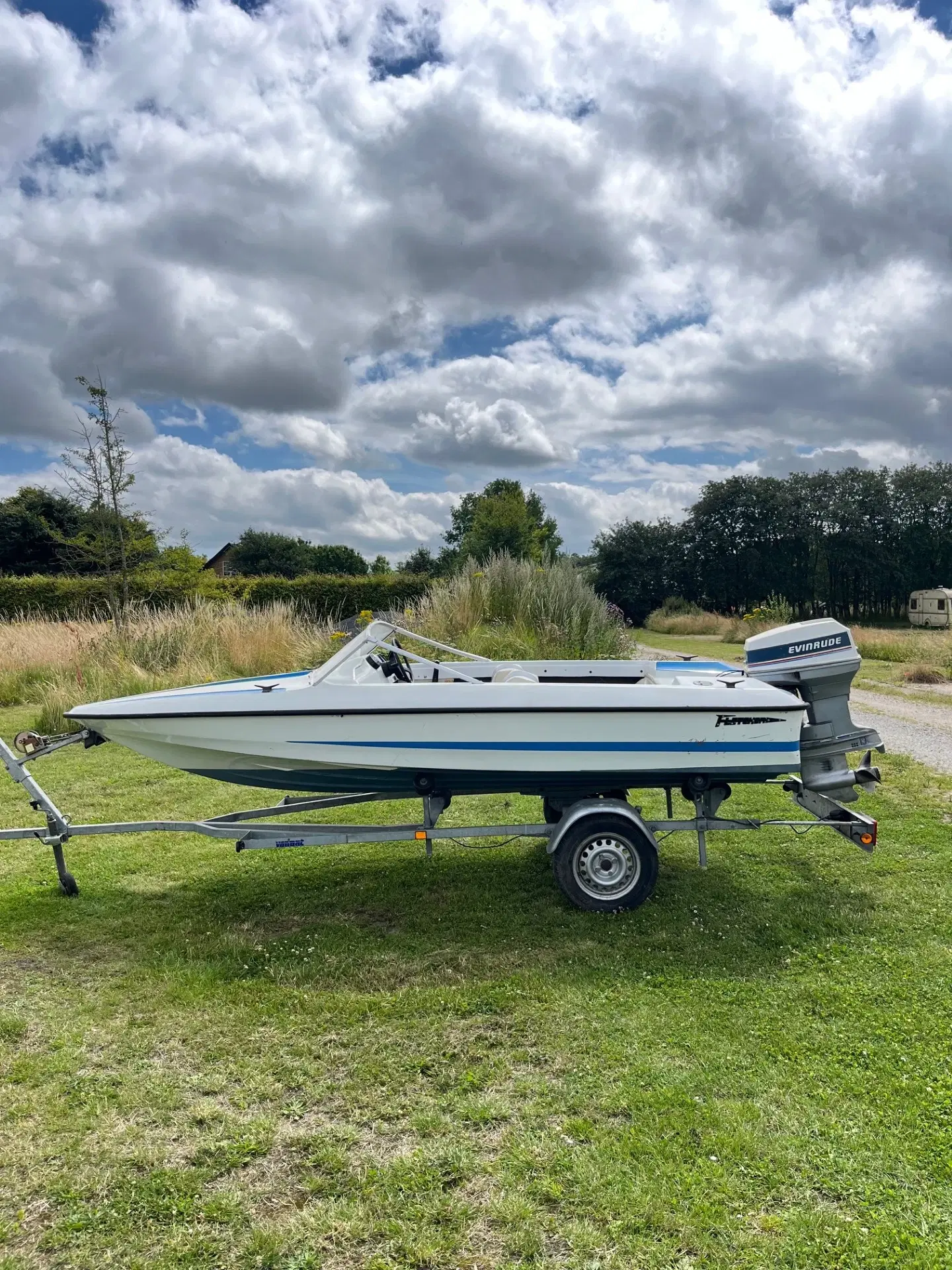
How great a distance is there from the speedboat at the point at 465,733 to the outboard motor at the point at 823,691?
38 centimetres

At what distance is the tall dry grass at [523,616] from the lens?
31.9 ft

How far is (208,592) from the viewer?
1631 centimetres

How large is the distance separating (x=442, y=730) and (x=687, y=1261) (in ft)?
7.21

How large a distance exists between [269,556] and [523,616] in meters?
43.7

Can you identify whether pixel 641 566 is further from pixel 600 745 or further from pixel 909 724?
pixel 600 745

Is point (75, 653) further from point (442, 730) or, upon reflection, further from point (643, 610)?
point (643, 610)

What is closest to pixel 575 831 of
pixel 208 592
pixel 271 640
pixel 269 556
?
pixel 271 640

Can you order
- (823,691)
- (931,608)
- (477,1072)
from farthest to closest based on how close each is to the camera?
1. (931,608)
2. (823,691)
3. (477,1072)

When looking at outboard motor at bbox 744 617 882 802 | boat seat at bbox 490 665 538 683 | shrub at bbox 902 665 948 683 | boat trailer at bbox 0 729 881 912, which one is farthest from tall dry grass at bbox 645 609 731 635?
boat trailer at bbox 0 729 881 912

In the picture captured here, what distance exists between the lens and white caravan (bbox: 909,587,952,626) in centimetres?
2550

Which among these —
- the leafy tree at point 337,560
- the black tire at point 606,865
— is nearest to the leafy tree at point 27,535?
the leafy tree at point 337,560

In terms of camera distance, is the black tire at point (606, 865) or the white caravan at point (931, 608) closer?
the black tire at point (606, 865)

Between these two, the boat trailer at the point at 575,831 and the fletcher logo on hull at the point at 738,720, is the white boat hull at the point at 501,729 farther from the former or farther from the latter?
the boat trailer at the point at 575,831

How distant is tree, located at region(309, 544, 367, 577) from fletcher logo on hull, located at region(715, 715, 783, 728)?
52297 mm
